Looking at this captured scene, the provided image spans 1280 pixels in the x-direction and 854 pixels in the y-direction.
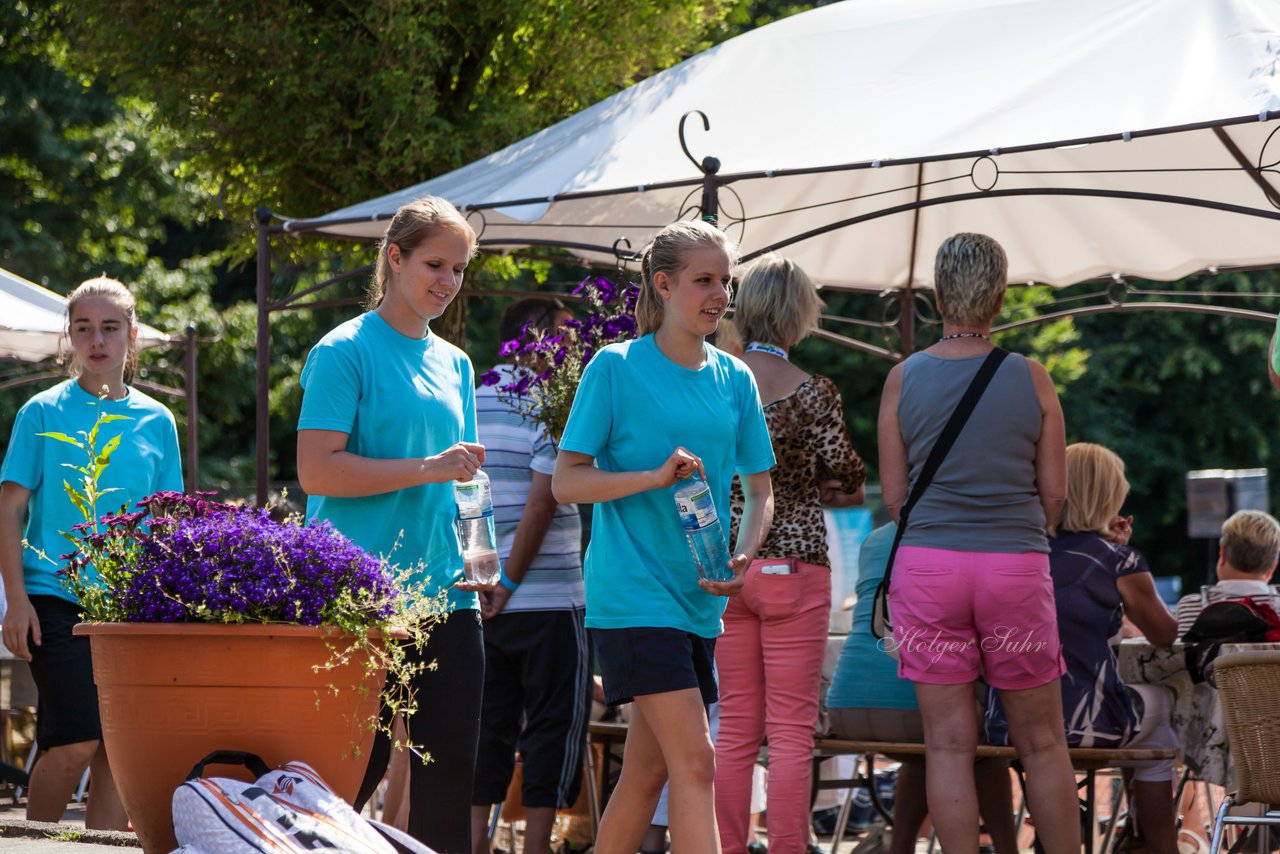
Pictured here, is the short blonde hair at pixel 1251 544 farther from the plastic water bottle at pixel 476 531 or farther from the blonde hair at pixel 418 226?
the blonde hair at pixel 418 226

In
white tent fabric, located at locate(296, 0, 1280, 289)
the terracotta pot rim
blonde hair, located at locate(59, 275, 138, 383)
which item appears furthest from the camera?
white tent fabric, located at locate(296, 0, 1280, 289)

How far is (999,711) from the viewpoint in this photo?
199 inches

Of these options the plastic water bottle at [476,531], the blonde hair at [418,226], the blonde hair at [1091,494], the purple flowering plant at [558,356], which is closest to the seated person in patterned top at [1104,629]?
the blonde hair at [1091,494]

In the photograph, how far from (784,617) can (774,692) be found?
9.1 inches

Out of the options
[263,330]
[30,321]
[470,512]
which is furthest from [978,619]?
[30,321]

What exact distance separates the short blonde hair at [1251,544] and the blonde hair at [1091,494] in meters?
0.87

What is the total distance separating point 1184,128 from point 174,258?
79.1 feet

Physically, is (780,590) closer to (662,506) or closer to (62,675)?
(662,506)

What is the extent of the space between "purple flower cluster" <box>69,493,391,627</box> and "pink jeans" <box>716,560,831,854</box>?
1830 millimetres

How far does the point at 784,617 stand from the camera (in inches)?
184

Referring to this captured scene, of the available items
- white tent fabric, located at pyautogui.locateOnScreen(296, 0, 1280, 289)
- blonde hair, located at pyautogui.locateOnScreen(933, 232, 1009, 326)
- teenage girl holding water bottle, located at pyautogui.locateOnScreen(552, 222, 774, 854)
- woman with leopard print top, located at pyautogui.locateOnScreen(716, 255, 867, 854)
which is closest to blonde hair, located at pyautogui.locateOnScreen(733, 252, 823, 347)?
woman with leopard print top, located at pyautogui.locateOnScreen(716, 255, 867, 854)

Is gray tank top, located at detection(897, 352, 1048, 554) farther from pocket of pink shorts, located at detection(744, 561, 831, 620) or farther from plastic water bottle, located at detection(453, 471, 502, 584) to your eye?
plastic water bottle, located at detection(453, 471, 502, 584)

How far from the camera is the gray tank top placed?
4332 mm

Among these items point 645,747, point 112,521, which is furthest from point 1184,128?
point 112,521
